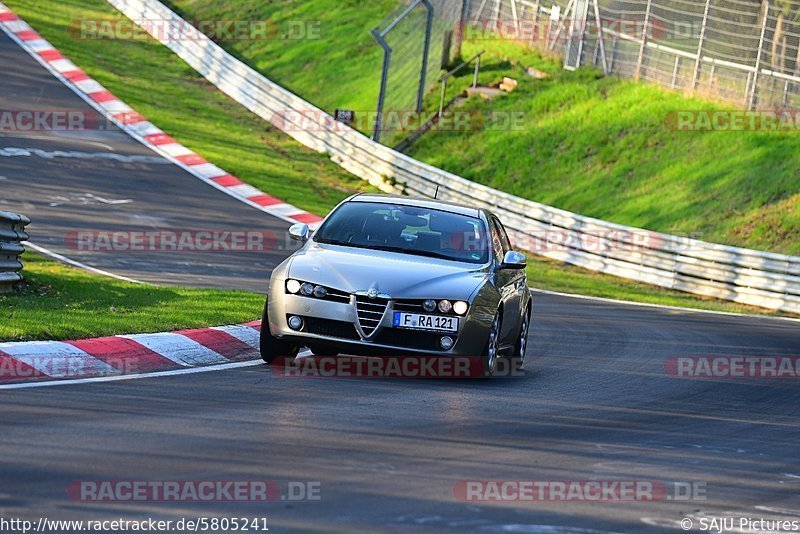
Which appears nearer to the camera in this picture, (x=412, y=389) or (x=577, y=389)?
(x=412, y=389)

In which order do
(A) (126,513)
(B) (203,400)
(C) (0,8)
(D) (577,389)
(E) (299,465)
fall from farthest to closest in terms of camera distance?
(C) (0,8)
(D) (577,389)
(B) (203,400)
(E) (299,465)
(A) (126,513)

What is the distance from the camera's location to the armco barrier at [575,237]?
24.4 metres

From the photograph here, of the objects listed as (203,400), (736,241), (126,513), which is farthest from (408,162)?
(126,513)

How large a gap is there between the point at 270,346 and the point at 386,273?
1.12 metres

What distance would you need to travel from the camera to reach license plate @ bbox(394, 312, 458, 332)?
10.5 meters

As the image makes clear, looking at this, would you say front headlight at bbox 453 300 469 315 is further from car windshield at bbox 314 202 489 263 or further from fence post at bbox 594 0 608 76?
fence post at bbox 594 0 608 76

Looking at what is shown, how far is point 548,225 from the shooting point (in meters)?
27.8

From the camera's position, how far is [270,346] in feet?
36.2

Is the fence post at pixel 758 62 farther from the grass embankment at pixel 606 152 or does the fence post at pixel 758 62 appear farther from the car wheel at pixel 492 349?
the car wheel at pixel 492 349

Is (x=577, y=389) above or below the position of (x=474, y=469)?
below

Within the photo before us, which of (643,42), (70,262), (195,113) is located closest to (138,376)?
(70,262)

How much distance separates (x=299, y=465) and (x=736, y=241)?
21.7m

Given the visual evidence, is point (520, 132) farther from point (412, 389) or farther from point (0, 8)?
point (412, 389)

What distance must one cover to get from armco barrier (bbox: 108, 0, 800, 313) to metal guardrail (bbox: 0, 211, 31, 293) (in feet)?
47.7
